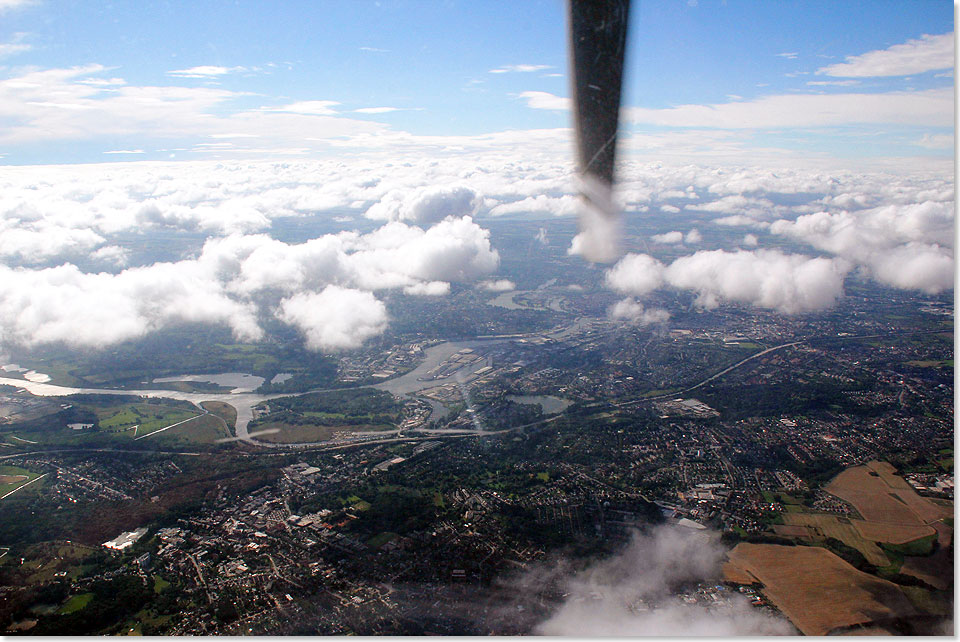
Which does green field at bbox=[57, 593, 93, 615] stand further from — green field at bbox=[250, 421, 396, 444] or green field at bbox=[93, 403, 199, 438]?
green field at bbox=[93, 403, 199, 438]

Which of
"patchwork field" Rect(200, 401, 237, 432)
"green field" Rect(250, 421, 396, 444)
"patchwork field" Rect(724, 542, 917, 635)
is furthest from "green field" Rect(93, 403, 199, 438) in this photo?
"patchwork field" Rect(724, 542, 917, 635)

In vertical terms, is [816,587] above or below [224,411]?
above

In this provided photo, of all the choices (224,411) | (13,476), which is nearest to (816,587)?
(13,476)

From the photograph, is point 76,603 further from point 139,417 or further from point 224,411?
point 139,417

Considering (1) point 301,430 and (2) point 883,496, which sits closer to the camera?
(2) point 883,496

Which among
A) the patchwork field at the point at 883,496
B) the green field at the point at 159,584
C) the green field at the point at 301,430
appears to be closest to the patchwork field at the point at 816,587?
the patchwork field at the point at 883,496

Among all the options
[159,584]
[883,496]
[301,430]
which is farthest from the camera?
[301,430]

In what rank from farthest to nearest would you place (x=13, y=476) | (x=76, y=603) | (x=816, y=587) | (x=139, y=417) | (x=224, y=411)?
(x=224, y=411)
(x=139, y=417)
(x=13, y=476)
(x=76, y=603)
(x=816, y=587)

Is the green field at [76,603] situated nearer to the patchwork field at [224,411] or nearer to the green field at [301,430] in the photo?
the green field at [301,430]

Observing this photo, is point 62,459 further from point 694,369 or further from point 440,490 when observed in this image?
point 694,369

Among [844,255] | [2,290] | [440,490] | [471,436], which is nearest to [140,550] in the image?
[440,490]
